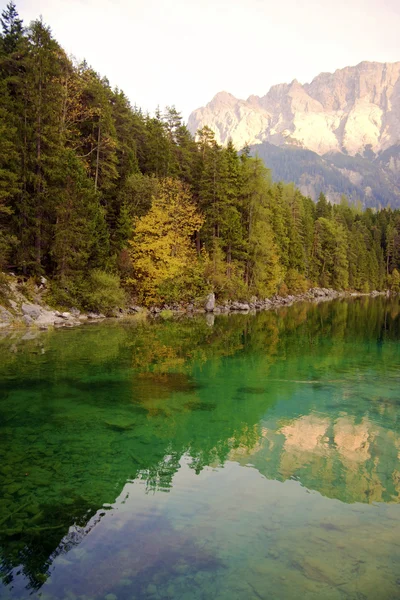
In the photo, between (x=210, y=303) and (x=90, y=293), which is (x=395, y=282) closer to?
(x=210, y=303)

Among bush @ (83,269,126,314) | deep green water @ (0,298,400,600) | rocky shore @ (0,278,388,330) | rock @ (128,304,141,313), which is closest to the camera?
deep green water @ (0,298,400,600)

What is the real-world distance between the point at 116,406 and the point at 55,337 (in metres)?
13.6

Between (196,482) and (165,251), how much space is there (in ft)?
119

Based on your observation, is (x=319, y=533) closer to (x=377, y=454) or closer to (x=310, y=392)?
(x=377, y=454)

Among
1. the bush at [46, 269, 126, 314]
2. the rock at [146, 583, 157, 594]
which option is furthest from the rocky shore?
the rock at [146, 583, 157, 594]

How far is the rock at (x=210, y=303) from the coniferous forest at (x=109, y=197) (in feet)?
3.65

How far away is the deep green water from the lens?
6.07 metres

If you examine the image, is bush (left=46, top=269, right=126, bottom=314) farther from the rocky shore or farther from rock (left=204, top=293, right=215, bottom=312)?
rock (left=204, top=293, right=215, bottom=312)

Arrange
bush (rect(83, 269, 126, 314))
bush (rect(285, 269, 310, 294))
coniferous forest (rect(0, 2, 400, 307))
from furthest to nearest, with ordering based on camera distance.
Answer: bush (rect(285, 269, 310, 294)) < bush (rect(83, 269, 126, 314)) < coniferous forest (rect(0, 2, 400, 307))

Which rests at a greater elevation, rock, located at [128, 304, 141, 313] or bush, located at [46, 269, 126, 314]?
bush, located at [46, 269, 126, 314]

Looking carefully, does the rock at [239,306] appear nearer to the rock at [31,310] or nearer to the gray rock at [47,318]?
the gray rock at [47,318]

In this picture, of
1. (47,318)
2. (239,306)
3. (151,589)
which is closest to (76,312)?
(47,318)

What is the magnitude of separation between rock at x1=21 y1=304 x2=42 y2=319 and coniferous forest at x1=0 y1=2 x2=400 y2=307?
2.67 m

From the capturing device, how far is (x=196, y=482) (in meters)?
9.04
